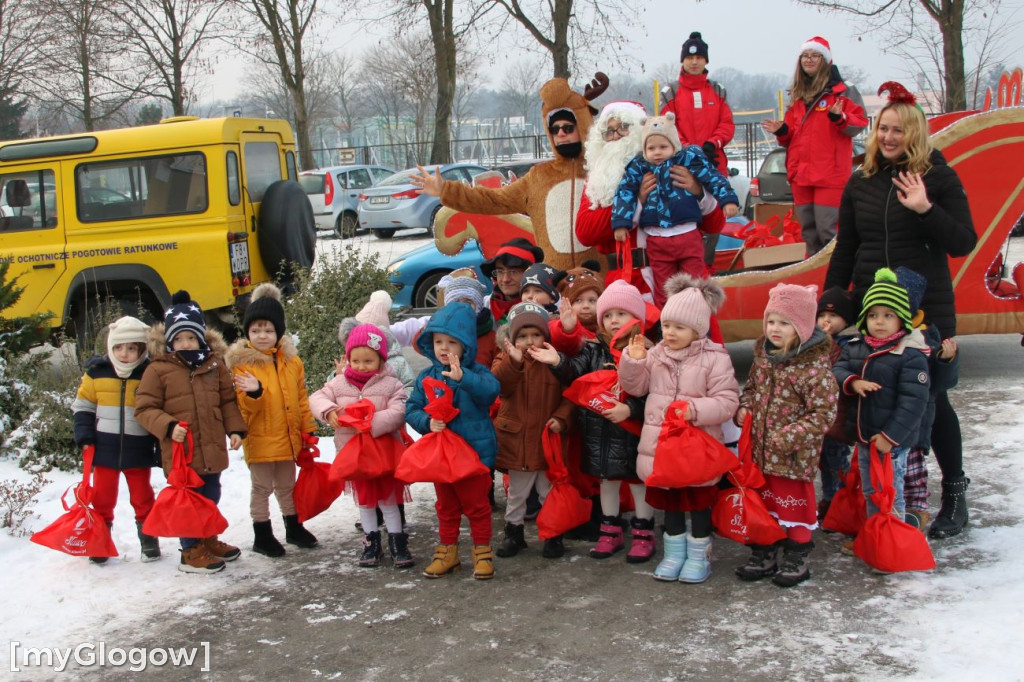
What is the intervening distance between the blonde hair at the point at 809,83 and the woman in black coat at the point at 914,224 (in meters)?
2.72

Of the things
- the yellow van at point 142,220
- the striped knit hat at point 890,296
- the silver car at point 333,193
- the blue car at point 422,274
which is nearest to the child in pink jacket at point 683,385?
the striped knit hat at point 890,296

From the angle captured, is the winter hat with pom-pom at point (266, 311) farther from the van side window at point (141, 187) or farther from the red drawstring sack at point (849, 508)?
the van side window at point (141, 187)

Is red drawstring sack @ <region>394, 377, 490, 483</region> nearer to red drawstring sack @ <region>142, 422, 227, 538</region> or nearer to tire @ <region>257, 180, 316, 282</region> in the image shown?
red drawstring sack @ <region>142, 422, 227, 538</region>

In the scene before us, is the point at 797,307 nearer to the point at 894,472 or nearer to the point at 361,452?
the point at 894,472

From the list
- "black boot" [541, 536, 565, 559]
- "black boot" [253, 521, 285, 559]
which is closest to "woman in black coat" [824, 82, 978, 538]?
"black boot" [541, 536, 565, 559]

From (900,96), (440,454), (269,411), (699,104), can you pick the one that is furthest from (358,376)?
(699,104)

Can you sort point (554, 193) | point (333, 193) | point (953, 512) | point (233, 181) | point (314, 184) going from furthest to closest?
point (333, 193) < point (314, 184) < point (233, 181) < point (554, 193) < point (953, 512)

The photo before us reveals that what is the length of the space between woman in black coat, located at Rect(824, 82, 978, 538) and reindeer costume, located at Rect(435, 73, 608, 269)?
5.27ft

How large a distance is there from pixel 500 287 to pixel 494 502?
1.23 m

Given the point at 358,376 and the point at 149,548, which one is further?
the point at 149,548

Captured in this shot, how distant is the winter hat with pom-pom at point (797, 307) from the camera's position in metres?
3.99

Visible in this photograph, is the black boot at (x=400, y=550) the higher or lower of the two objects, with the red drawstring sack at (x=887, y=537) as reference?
lower

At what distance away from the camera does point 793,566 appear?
4.11 meters

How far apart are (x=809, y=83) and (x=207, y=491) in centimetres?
511
